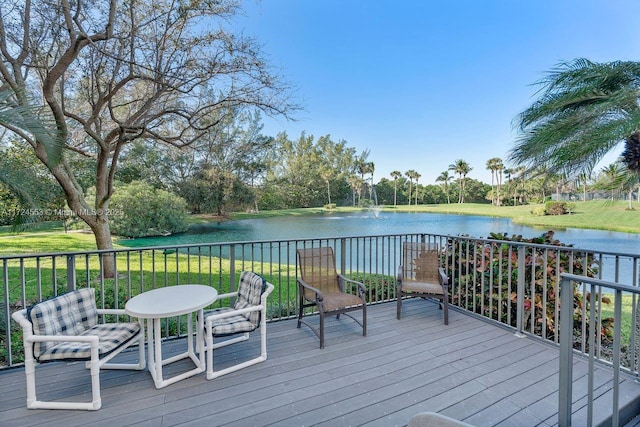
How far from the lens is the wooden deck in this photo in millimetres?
1979

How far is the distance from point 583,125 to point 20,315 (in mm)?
6511

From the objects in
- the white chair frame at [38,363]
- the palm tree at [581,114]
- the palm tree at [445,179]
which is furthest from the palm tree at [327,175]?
the white chair frame at [38,363]

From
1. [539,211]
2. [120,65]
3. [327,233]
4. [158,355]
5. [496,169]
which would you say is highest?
[496,169]

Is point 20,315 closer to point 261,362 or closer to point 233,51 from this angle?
point 261,362

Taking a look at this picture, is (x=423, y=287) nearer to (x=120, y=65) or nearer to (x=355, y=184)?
(x=120, y=65)

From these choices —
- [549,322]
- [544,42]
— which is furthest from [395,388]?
[544,42]

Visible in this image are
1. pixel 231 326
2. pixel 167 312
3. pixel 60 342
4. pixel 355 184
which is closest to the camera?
pixel 60 342

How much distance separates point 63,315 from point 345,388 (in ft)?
7.40

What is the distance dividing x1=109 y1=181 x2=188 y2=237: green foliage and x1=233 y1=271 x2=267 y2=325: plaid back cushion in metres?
14.2

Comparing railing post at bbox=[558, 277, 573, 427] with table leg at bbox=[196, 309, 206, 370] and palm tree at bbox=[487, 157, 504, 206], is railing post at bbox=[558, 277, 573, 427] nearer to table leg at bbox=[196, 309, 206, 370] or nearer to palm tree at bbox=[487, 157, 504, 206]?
table leg at bbox=[196, 309, 206, 370]

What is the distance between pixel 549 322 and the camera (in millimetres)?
3408

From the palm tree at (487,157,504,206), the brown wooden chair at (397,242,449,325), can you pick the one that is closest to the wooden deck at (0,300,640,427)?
the brown wooden chair at (397,242,449,325)

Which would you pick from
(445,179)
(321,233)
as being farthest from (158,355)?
(445,179)

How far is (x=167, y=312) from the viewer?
219 cm
